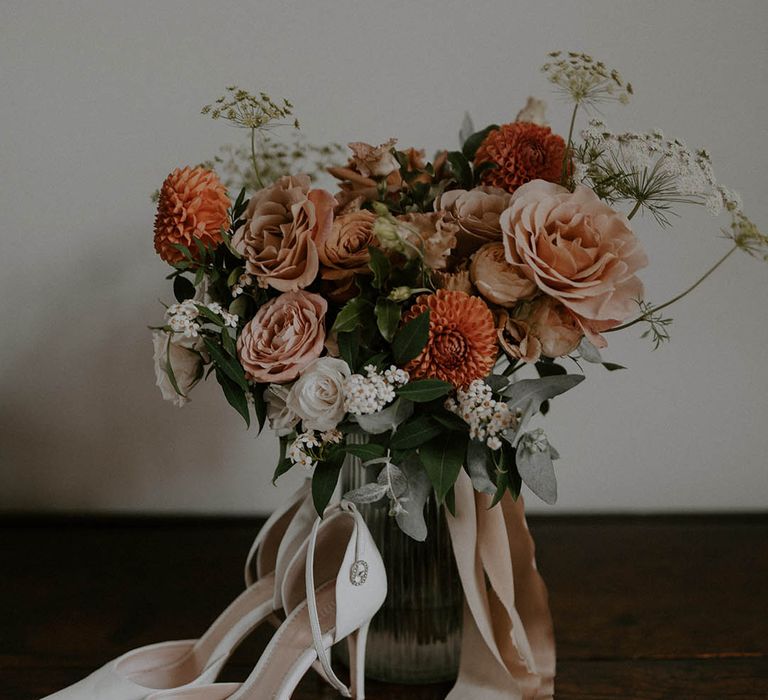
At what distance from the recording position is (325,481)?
2.15 feet

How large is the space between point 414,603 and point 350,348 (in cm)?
30

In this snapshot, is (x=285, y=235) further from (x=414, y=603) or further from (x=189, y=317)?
(x=414, y=603)

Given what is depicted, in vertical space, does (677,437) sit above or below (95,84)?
below

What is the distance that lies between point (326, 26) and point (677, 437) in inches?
30.1

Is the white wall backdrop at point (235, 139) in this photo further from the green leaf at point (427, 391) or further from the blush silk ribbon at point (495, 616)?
the green leaf at point (427, 391)

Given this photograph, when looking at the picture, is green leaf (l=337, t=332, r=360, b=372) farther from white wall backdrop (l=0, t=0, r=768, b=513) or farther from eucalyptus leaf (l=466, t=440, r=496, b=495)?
white wall backdrop (l=0, t=0, r=768, b=513)

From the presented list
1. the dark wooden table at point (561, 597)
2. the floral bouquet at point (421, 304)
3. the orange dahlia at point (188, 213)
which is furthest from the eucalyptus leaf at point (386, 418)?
the dark wooden table at point (561, 597)

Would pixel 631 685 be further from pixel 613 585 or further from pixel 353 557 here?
pixel 353 557

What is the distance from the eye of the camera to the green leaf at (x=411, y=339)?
597mm

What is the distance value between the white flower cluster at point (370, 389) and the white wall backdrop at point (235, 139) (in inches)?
21.4

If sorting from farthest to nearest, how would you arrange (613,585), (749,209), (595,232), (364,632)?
1. (749,209)
2. (613,585)
3. (364,632)
4. (595,232)

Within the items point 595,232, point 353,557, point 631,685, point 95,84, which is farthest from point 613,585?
point 95,84

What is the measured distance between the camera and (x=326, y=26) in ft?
3.38

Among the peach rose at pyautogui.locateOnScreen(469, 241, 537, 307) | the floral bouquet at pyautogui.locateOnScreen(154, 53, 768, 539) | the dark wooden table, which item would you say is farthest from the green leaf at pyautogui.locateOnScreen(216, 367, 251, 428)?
the dark wooden table
